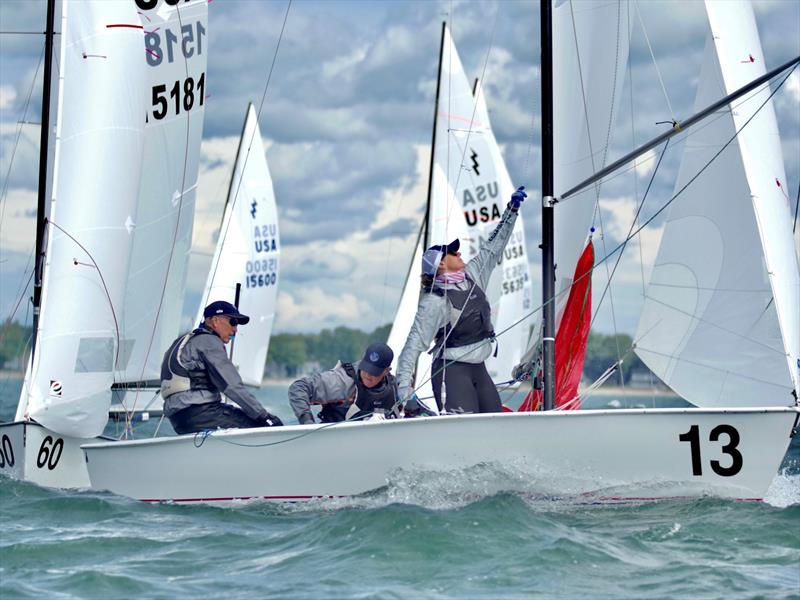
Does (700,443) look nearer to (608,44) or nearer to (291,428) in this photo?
(291,428)

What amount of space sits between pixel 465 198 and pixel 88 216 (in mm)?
9188

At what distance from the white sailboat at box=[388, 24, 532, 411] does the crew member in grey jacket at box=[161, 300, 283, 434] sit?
22.5ft

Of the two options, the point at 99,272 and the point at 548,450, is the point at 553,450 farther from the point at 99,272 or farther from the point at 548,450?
the point at 99,272

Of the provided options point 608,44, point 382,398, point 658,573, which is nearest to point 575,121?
point 608,44

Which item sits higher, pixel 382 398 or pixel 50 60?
pixel 50 60

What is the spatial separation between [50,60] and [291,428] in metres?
5.17

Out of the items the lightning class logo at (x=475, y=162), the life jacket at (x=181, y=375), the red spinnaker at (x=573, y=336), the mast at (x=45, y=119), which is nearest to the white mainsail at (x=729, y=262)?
the red spinnaker at (x=573, y=336)

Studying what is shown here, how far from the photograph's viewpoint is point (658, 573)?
5.39m

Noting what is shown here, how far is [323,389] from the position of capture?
291 inches

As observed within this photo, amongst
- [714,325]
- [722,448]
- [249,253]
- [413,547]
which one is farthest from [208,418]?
[249,253]

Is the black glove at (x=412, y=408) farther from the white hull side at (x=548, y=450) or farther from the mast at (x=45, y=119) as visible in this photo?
the mast at (x=45, y=119)

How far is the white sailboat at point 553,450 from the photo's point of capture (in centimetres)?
636

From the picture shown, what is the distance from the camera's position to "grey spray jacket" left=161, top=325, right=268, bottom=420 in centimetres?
710

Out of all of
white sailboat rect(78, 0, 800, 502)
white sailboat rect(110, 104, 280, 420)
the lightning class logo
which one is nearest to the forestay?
white sailboat rect(78, 0, 800, 502)
